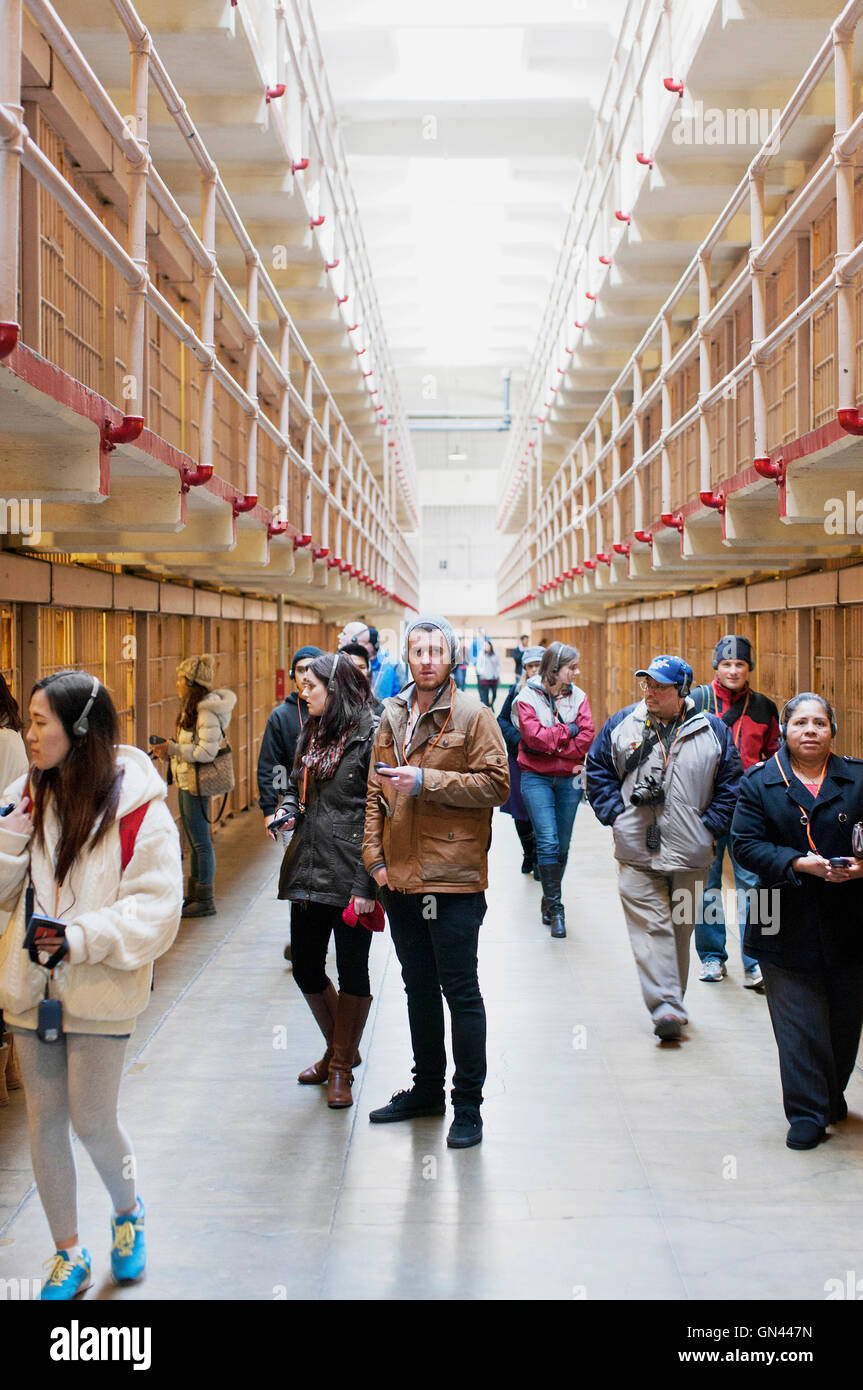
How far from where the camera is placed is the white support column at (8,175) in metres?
2.49

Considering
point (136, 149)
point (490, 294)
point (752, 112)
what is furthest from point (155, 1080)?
point (490, 294)

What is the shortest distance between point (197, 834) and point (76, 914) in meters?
4.23

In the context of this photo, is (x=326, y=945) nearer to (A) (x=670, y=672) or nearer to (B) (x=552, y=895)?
(A) (x=670, y=672)

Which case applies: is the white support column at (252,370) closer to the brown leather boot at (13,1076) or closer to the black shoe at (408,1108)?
the brown leather boot at (13,1076)

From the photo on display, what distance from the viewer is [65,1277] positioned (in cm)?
273

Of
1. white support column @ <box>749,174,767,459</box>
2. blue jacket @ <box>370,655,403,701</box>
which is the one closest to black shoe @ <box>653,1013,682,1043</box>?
white support column @ <box>749,174,767,459</box>

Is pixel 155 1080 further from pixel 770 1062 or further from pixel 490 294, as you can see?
pixel 490 294

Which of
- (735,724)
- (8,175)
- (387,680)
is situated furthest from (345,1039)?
(387,680)

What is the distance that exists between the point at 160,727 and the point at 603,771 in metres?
4.34

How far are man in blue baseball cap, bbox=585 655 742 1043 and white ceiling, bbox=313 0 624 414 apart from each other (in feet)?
34.6

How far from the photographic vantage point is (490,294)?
22891 millimetres

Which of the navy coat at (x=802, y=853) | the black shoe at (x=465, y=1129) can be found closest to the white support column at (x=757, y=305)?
the navy coat at (x=802, y=853)

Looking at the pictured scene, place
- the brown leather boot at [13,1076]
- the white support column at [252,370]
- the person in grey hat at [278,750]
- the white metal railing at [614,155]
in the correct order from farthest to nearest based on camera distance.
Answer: the white metal railing at [614,155] < the white support column at [252,370] < the person in grey hat at [278,750] < the brown leather boot at [13,1076]

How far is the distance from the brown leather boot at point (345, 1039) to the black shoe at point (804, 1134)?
4.72 feet
